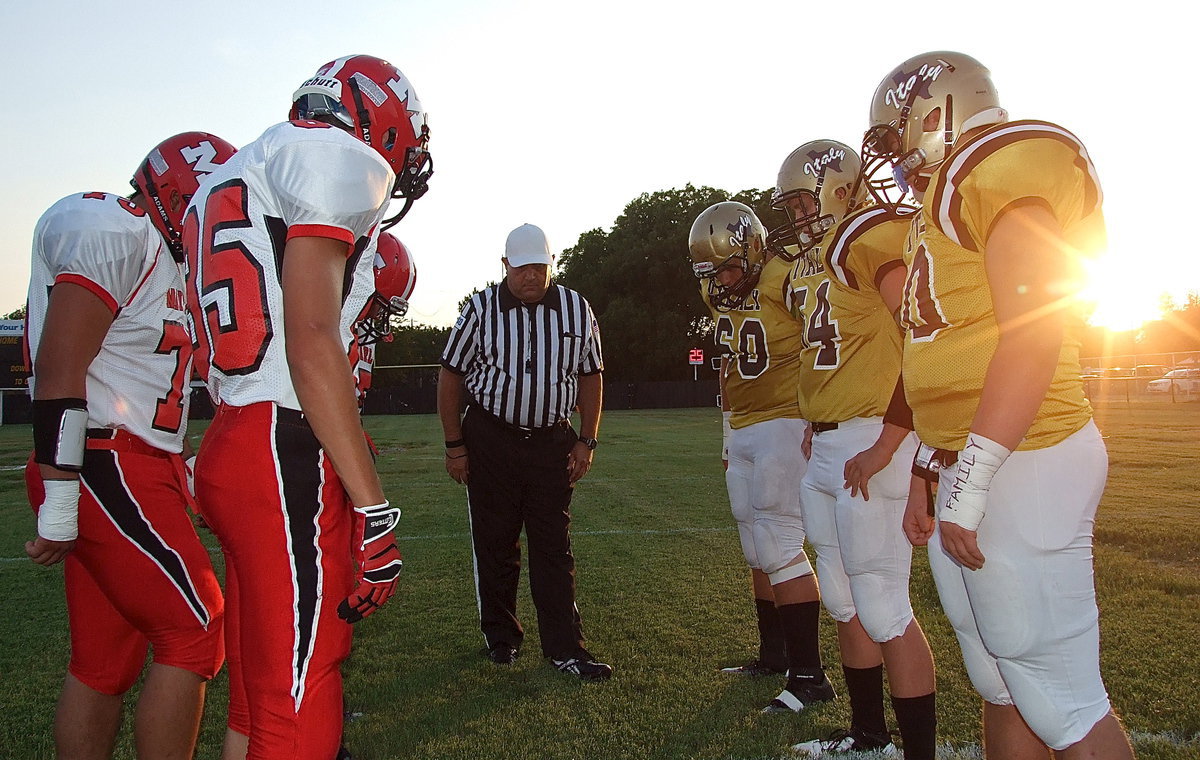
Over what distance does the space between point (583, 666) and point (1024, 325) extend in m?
2.70

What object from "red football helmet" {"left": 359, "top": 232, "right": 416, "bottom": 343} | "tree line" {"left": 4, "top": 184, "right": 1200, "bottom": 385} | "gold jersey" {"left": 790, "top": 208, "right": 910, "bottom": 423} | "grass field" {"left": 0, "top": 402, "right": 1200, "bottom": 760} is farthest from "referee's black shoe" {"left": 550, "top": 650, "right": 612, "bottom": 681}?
"tree line" {"left": 4, "top": 184, "right": 1200, "bottom": 385}

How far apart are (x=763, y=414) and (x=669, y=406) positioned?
107 feet

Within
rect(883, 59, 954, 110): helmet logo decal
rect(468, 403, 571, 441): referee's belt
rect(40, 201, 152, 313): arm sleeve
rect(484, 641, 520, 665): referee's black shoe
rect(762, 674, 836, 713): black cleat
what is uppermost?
rect(883, 59, 954, 110): helmet logo decal

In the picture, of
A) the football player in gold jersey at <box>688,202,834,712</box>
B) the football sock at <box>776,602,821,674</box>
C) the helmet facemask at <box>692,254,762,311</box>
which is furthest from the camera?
the helmet facemask at <box>692,254,762,311</box>

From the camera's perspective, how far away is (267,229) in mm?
1702

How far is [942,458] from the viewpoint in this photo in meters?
2.09

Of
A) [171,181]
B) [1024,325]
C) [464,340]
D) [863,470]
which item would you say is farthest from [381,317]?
[1024,325]

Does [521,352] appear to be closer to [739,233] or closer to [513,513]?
[513,513]

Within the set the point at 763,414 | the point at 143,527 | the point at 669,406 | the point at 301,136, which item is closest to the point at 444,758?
the point at 143,527

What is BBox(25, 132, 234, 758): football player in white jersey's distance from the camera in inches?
84.5

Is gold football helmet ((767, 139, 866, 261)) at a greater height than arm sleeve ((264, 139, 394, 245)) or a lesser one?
greater

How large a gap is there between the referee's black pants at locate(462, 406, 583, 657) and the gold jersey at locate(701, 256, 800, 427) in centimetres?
98

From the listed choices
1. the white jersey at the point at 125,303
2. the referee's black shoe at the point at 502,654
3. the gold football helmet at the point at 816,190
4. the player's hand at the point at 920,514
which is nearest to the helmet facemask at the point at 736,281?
the gold football helmet at the point at 816,190

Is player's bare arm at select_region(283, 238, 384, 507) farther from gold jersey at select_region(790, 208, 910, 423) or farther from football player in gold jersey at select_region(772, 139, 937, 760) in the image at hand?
gold jersey at select_region(790, 208, 910, 423)
